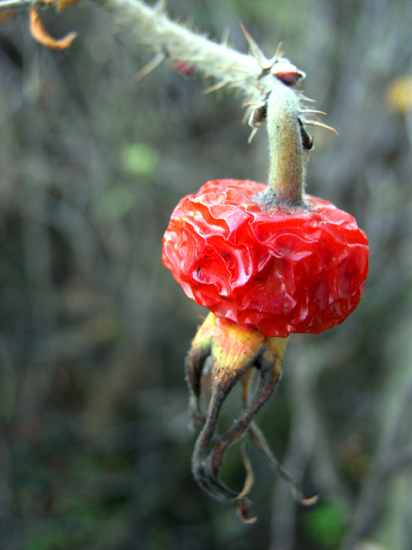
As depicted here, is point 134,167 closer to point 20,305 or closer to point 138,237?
point 138,237

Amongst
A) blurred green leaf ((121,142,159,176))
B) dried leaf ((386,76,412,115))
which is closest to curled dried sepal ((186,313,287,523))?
blurred green leaf ((121,142,159,176))

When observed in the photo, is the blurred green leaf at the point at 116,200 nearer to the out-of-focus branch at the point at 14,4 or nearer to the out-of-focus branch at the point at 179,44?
the out-of-focus branch at the point at 179,44

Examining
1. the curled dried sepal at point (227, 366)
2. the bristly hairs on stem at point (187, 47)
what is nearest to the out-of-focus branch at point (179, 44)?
the bristly hairs on stem at point (187, 47)

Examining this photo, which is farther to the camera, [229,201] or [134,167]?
[134,167]

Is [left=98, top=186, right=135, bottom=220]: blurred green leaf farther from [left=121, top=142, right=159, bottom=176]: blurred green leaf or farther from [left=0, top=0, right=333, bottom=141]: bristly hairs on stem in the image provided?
[left=0, top=0, right=333, bottom=141]: bristly hairs on stem

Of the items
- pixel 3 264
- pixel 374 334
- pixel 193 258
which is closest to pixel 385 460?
pixel 374 334

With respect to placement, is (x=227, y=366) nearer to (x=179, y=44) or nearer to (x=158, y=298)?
(x=179, y=44)

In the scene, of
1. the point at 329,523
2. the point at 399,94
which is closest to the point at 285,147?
the point at 399,94
